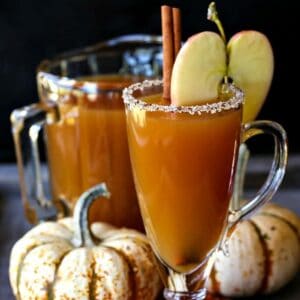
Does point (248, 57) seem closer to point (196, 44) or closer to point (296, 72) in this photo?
point (196, 44)

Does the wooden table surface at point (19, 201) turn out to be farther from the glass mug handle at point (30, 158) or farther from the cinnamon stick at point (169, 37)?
the cinnamon stick at point (169, 37)

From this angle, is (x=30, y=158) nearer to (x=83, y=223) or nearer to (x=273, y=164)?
(x=83, y=223)

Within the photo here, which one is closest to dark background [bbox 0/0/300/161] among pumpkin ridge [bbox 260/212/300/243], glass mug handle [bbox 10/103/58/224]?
glass mug handle [bbox 10/103/58/224]

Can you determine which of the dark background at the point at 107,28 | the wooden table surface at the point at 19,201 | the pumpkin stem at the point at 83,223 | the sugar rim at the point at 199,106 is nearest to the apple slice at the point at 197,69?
the sugar rim at the point at 199,106

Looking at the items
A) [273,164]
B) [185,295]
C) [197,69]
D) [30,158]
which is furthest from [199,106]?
[30,158]

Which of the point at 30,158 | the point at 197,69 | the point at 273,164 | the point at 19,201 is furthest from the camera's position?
the point at 19,201
